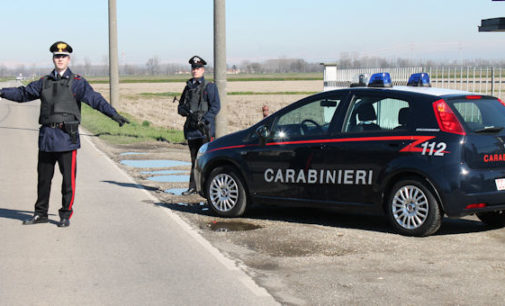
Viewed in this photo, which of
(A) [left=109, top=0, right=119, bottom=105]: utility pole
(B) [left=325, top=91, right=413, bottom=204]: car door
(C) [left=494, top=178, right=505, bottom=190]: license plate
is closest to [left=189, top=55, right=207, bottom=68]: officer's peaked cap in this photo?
(B) [left=325, top=91, right=413, bottom=204]: car door

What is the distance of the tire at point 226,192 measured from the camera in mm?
9734

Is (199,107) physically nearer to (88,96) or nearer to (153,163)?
(88,96)

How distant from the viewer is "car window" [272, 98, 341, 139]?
9039 mm

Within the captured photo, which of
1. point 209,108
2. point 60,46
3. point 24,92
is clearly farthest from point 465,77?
point 24,92

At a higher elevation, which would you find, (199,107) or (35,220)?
(199,107)

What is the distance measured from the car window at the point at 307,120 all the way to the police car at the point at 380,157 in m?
0.01

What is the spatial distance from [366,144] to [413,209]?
2.90 ft

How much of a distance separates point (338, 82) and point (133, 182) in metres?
10.0

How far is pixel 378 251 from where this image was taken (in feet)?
25.2

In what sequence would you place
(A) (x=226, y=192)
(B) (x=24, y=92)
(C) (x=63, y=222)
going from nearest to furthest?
(B) (x=24, y=92)
(C) (x=63, y=222)
(A) (x=226, y=192)

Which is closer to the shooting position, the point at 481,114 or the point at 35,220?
the point at 481,114

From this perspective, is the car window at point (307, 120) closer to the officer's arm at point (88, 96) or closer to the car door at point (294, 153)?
the car door at point (294, 153)

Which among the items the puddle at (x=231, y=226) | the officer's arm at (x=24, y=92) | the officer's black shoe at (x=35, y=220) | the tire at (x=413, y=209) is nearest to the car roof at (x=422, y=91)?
the tire at (x=413, y=209)

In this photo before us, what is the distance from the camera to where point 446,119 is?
8.13 meters
